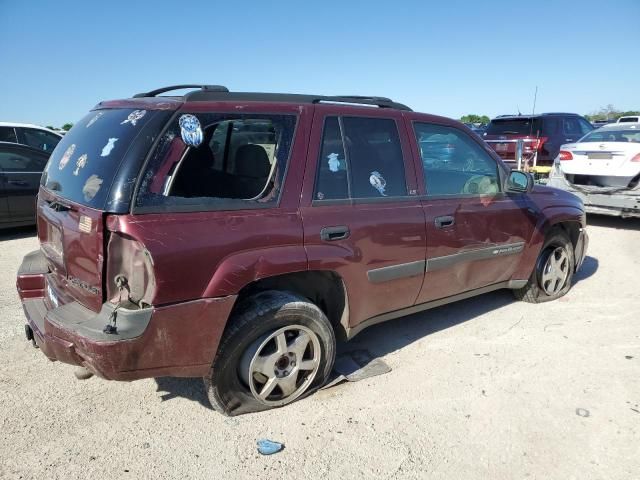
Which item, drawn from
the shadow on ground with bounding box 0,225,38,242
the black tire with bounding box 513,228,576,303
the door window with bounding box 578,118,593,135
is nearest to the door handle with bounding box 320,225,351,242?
the black tire with bounding box 513,228,576,303

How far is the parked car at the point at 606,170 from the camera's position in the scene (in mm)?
7418

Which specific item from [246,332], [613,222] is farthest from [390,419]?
[613,222]

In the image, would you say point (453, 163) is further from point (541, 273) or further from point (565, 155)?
point (565, 155)

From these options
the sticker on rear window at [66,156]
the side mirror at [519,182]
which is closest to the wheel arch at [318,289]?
the sticker on rear window at [66,156]

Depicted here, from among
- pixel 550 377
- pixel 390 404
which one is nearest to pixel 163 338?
pixel 390 404

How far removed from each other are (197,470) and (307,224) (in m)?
1.40

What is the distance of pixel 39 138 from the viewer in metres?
9.36

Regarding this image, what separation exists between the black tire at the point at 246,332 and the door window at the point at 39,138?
807cm

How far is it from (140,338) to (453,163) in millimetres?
2674

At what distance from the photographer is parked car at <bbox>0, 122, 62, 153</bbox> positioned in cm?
884

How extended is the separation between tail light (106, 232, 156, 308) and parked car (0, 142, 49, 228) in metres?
5.94

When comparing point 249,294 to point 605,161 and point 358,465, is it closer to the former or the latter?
point 358,465

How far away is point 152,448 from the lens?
256 centimetres

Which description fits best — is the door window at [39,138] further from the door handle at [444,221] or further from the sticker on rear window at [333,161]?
the door handle at [444,221]
